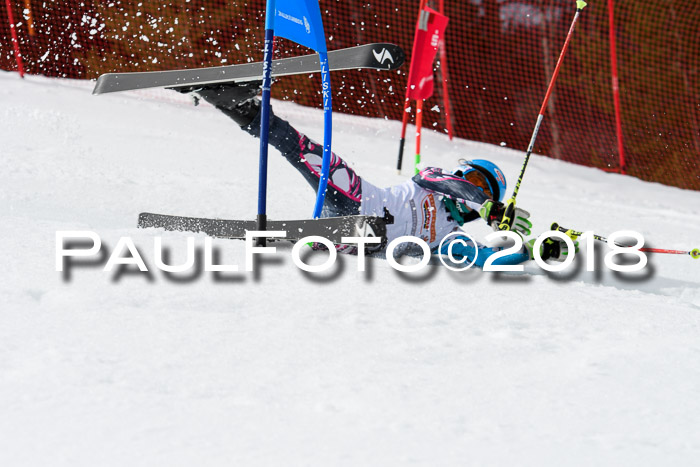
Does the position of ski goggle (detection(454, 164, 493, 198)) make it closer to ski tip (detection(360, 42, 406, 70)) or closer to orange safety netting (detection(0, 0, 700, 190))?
ski tip (detection(360, 42, 406, 70))

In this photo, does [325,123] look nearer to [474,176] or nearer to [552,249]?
[474,176]

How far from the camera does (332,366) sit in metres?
2.14

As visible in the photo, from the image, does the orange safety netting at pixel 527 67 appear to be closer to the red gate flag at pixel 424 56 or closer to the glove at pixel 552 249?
the red gate flag at pixel 424 56

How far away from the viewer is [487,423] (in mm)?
1902

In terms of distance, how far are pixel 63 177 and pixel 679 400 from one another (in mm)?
3978

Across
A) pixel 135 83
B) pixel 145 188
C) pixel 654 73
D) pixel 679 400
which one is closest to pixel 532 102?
pixel 654 73

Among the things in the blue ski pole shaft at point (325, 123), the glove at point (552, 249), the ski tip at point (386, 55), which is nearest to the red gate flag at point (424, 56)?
the glove at point (552, 249)

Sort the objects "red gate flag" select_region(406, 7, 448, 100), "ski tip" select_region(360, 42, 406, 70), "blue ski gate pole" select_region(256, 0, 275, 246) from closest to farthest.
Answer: "blue ski gate pole" select_region(256, 0, 275, 246) → "ski tip" select_region(360, 42, 406, 70) → "red gate flag" select_region(406, 7, 448, 100)

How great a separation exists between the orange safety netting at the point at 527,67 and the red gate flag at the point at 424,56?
4.12 metres

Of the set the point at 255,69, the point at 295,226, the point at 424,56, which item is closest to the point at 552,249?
the point at 295,226

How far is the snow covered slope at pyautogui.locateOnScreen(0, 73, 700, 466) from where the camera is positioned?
1.75m

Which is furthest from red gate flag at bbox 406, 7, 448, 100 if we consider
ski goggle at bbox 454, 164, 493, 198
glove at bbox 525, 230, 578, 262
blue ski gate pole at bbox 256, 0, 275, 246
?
blue ski gate pole at bbox 256, 0, 275, 246

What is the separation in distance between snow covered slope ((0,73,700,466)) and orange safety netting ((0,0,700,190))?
829 centimetres

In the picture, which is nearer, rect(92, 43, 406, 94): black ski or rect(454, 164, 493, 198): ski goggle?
rect(92, 43, 406, 94): black ski
